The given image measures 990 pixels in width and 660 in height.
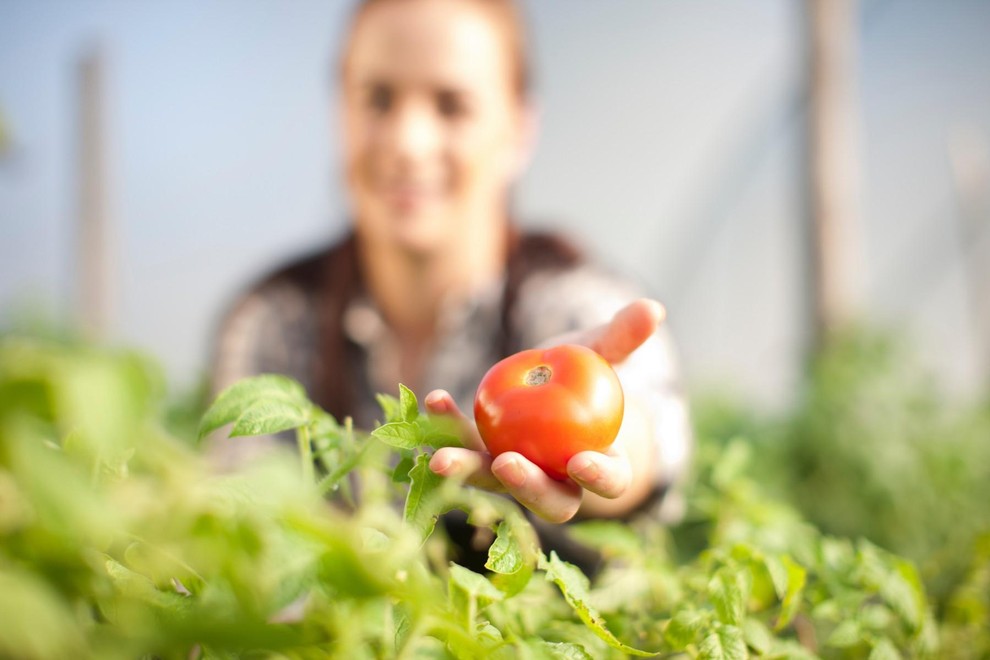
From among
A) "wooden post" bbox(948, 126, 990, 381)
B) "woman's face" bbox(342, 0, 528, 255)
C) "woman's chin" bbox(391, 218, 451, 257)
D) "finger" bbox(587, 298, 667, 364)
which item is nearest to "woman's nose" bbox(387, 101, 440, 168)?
"woman's face" bbox(342, 0, 528, 255)

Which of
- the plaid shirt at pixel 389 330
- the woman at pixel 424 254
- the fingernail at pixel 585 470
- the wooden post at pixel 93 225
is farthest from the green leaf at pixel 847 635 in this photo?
the wooden post at pixel 93 225

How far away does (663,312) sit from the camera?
63cm

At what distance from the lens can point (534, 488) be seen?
489mm

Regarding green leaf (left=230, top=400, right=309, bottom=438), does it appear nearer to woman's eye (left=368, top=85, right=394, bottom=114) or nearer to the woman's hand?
the woman's hand

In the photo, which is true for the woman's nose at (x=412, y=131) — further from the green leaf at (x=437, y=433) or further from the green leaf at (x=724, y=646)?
the green leaf at (x=724, y=646)

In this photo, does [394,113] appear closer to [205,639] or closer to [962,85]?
[205,639]

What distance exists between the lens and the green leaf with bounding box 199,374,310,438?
0.45m

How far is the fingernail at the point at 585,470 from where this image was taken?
50 centimetres

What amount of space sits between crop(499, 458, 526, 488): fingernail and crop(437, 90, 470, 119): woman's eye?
1465 millimetres

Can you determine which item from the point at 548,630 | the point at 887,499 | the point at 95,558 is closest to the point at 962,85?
the point at 887,499

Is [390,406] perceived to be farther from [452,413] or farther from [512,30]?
[512,30]

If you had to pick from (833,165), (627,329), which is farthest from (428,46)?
(833,165)

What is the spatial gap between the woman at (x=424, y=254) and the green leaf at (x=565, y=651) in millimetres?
1083

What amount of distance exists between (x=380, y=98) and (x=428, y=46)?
170mm
